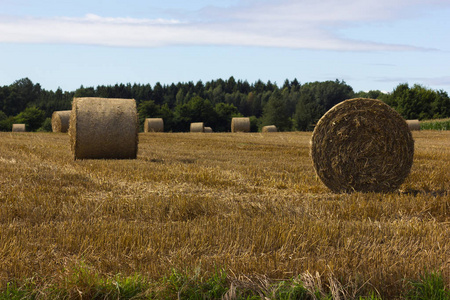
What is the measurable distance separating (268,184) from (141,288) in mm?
5467

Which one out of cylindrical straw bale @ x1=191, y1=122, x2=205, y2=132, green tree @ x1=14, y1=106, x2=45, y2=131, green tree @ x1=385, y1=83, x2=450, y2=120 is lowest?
green tree @ x1=14, y1=106, x2=45, y2=131

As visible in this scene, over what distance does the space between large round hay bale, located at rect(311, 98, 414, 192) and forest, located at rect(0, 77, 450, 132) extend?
3819 cm

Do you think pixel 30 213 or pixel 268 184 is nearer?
pixel 30 213

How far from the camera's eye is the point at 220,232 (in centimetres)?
502

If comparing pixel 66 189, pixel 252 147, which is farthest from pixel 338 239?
pixel 252 147

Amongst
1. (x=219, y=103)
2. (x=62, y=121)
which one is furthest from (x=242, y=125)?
(x=219, y=103)

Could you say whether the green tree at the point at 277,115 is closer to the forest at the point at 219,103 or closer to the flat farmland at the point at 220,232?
the forest at the point at 219,103

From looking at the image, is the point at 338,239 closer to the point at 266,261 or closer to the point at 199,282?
the point at 266,261

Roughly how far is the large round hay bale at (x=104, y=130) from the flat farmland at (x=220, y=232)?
3.45 metres

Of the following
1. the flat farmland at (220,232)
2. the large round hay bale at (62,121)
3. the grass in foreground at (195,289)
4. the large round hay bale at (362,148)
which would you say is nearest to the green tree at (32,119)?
the large round hay bale at (62,121)

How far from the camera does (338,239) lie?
5.02 meters

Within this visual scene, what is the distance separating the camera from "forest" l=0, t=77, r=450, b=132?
63.1m

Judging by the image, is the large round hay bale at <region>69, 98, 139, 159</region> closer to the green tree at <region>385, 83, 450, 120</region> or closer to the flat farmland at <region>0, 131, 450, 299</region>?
the flat farmland at <region>0, 131, 450, 299</region>

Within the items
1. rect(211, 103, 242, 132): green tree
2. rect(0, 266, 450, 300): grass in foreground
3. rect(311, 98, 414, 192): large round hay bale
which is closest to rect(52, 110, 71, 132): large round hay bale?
rect(311, 98, 414, 192): large round hay bale
